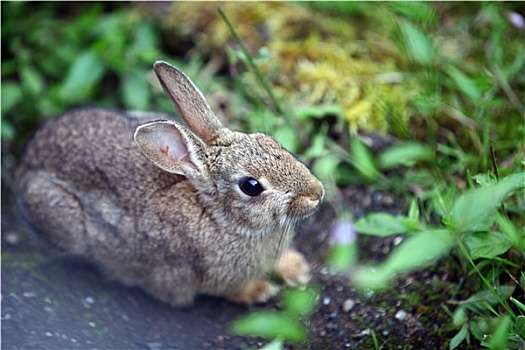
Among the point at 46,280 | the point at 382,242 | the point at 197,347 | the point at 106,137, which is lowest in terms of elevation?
the point at 382,242

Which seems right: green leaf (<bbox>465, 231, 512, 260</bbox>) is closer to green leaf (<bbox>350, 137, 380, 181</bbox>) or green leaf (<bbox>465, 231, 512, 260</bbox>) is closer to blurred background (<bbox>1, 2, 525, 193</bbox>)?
Result: blurred background (<bbox>1, 2, 525, 193</bbox>)

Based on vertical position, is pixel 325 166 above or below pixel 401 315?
above

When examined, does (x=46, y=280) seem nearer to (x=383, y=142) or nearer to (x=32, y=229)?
(x=32, y=229)

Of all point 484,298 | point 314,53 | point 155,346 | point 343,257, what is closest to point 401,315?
point 484,298

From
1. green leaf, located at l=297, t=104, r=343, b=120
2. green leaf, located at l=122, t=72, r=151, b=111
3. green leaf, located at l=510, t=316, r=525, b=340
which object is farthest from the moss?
green leaf, located at l=510, t=316, r=525, b=340

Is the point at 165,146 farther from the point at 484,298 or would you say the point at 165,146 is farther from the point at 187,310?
the point at 484,298

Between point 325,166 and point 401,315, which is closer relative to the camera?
point 401,315

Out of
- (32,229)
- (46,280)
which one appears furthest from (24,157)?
(46,280)
